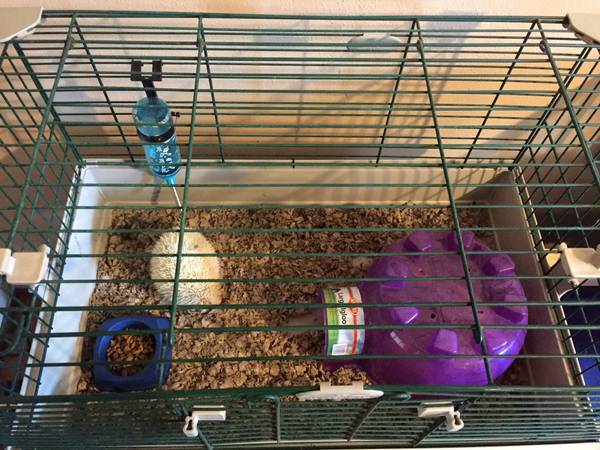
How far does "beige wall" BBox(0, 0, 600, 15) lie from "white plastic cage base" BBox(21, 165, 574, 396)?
13.3 inches

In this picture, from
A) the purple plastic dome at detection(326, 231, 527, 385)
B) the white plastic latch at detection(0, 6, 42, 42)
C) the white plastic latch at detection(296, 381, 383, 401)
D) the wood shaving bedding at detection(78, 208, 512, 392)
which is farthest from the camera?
the wood shaving bedding at detection(78, 208, 512, 392)

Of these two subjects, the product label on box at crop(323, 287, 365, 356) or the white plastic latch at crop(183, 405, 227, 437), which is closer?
the white plastic latch at crop(183, 405, 227, 437)

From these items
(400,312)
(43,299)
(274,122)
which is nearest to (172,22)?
(274,122)

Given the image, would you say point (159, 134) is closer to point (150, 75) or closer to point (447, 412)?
point (150, 75)

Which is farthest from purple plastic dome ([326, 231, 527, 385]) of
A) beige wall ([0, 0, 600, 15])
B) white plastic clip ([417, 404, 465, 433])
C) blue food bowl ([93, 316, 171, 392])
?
beige wall ([0, 0, 600, 15])

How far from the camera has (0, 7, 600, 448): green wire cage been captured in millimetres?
837

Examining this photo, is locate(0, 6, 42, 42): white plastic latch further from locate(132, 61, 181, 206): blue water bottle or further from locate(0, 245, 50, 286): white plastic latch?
locate(0, 245, 50, 286): white plastic latch

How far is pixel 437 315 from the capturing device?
3.15 feet

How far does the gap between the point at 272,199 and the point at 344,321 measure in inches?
16.1

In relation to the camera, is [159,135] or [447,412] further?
[159,135]

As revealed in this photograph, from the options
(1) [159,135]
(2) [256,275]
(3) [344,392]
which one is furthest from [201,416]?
(1) [159,135]

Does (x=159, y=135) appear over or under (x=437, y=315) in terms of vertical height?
over

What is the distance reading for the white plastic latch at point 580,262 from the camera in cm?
74

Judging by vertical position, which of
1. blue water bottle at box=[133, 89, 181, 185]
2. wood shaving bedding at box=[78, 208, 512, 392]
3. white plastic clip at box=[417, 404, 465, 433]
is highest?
blue water bottle at box=[133, 89, 181, 185]
